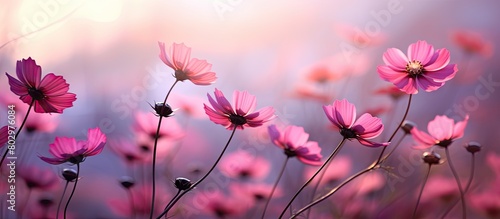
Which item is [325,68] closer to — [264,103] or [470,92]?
[264,103]

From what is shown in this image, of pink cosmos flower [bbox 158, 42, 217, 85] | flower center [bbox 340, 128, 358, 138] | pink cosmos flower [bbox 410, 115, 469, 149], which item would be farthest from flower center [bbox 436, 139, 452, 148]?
pink cosmos flower [bbox 158, 42, 217, 85]

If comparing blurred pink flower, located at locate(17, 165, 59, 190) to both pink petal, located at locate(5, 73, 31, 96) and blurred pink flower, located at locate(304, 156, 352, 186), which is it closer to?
pink petal, located at locate(5, 73, 31, 96)

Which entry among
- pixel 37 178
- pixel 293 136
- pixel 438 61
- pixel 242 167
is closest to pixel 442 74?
pixel 438 61

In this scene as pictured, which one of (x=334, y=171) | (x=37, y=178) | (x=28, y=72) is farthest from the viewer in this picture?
(x=334, y=171)

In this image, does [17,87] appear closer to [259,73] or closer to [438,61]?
[438,61]

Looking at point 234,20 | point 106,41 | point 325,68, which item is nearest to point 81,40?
point 106,41

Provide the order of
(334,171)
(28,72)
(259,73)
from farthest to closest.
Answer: (259,73) < (334,171) < (28,72)
